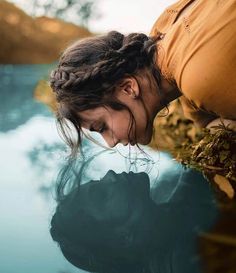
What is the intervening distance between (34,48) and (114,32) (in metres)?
3.33

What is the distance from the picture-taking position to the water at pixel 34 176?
39.3 inches

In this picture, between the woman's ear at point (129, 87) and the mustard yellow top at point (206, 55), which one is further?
the woman's ear at point (129, 87)

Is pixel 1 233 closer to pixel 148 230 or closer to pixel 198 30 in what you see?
pixel 148 230

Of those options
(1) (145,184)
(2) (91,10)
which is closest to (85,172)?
(1) (145,184)

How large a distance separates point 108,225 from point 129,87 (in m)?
0.46

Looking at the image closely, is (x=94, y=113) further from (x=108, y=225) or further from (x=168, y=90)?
(x=108, y=225)

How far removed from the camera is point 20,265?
952mm

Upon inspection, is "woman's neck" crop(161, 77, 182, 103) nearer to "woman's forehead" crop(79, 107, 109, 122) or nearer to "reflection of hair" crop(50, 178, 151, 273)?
"woman's forehead" crop(79, 107, 109, 122)

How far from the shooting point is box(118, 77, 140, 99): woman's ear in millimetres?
1326

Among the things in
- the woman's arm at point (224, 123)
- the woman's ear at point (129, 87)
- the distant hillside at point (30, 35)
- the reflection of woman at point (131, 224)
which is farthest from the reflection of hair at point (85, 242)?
the distant hillside at point (30, 35)

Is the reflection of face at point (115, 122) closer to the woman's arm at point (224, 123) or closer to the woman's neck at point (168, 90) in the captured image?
the woman's neck at point (168, 90)

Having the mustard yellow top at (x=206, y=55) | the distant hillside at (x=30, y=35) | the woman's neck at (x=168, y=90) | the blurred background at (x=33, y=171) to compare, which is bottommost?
the distant hillside at (x=30, y=35)

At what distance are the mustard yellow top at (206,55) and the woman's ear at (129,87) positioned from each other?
0.38ft

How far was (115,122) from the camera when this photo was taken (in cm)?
139
